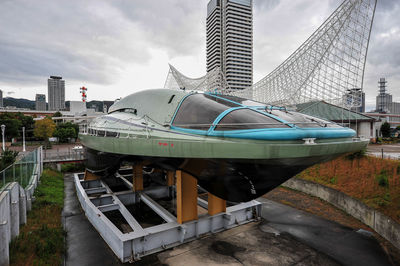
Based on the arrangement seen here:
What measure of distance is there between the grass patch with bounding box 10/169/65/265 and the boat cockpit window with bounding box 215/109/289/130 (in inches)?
280

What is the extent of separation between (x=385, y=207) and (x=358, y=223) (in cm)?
138

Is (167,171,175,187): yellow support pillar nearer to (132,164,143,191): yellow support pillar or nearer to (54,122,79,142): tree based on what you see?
(132,164,143,191): yellow support pillar

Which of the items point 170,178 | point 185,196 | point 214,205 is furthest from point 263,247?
point 170,178

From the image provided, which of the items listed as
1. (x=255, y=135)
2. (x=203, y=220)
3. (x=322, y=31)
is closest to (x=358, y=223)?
(x=203, y=220)

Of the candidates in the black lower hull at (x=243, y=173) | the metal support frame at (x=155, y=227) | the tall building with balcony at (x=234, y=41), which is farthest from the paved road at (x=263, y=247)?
the tall building with balcony at (x=234, y=41)

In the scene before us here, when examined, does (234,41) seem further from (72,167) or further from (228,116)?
(228,116)

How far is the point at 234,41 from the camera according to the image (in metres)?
133

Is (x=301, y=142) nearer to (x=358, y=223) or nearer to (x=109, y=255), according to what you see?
(x=109, y=255)

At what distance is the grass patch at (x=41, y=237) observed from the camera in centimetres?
733

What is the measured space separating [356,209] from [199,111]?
1021 centimetres

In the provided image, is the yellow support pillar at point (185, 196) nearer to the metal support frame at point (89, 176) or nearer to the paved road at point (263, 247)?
the paved road at point (263, 247)

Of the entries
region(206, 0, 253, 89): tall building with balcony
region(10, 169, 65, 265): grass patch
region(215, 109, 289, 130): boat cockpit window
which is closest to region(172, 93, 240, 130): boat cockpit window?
region(215, 109, 289, 130): boat cockpit window

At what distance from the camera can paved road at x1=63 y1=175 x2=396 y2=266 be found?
759 cm

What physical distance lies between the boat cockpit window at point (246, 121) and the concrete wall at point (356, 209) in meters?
7.55
